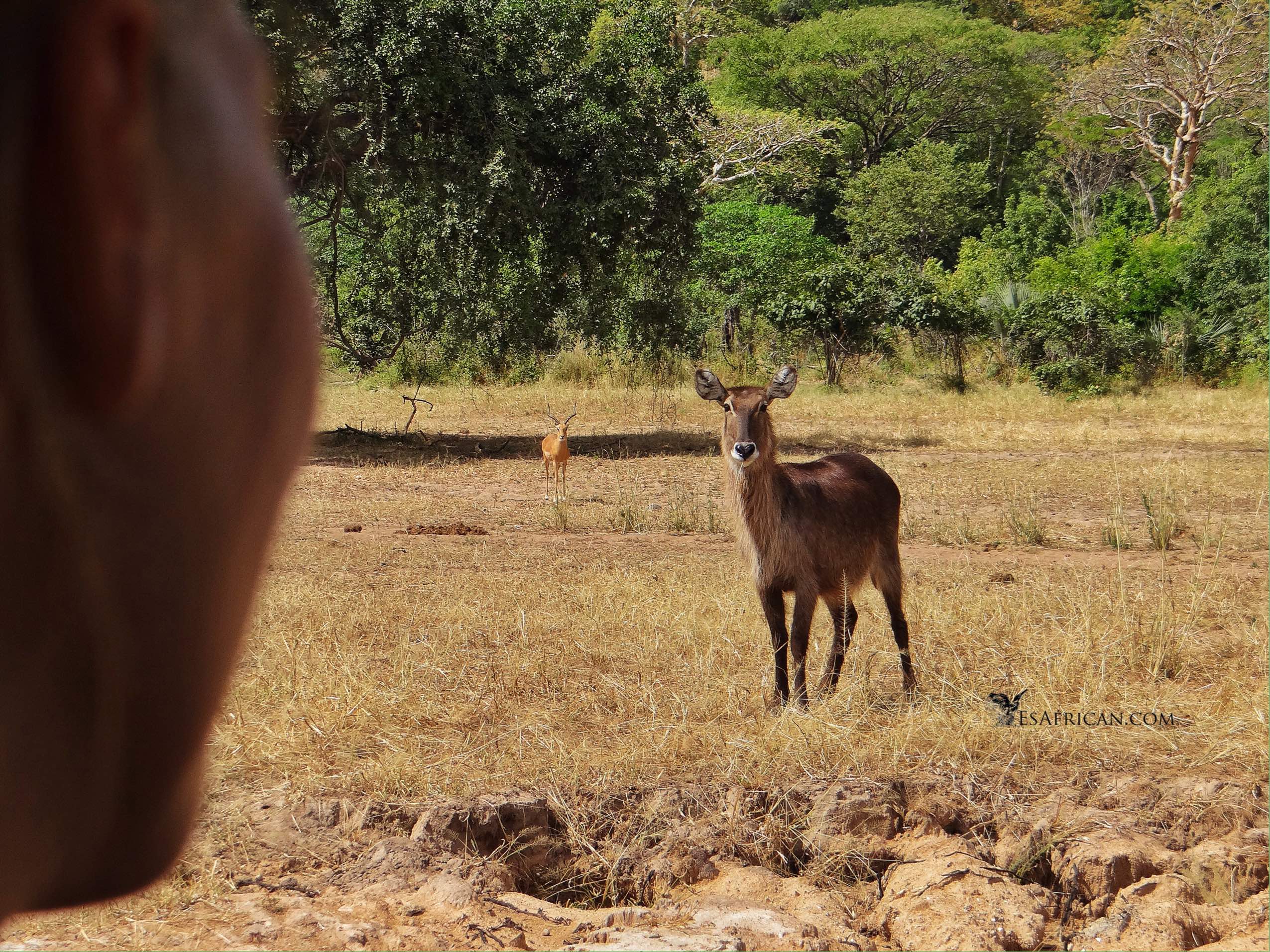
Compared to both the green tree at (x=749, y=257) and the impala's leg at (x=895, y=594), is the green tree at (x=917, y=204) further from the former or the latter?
the impala's leg at (x=895, y=594)

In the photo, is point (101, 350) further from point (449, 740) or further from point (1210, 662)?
point (1210, 662)

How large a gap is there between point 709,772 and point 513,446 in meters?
10.7

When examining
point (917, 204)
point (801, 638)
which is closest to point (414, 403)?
point (801, 638)

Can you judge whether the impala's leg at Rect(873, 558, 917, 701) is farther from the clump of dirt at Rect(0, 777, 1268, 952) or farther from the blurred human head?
the blurred human head

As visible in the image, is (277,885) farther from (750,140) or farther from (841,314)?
(750,140)

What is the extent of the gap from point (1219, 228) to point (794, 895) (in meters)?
22.0

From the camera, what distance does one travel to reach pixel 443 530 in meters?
8.92

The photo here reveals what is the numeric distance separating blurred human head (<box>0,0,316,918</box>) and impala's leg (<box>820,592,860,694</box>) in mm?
4762

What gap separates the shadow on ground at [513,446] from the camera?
43.2 ft

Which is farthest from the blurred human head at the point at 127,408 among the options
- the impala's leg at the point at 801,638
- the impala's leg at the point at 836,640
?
the impala's leg at the point at 836,640

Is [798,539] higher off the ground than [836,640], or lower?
higher

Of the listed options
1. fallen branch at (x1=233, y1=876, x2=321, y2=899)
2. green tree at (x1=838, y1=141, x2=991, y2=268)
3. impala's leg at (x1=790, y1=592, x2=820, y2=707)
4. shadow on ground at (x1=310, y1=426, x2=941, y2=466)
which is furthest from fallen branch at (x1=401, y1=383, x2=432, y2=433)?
green tree at (x1=838, y1=141, x2=991, y2=268)

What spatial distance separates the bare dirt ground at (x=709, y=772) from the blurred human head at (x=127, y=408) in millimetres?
1749

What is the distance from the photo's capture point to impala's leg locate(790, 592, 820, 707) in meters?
4.67
